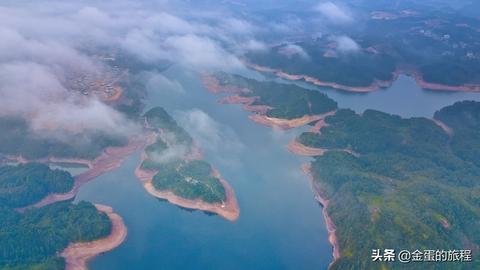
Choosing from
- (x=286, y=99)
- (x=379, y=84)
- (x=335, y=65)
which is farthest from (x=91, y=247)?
(x=335, y=65)

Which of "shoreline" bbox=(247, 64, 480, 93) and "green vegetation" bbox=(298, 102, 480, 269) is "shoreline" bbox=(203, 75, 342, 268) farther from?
"shoreline" bbox=(247, 64, 480, 93)

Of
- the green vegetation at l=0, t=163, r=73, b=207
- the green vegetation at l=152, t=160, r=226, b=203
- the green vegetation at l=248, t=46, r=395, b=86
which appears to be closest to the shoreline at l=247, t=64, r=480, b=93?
the green vegetation at l=248, t=46, r=395, b=86

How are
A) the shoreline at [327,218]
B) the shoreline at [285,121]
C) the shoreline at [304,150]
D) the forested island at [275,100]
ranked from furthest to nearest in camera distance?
the forested island at [275,100] < the shoreline at [285,121] < the shoreline at [304,150] < the shoreline at [327,218]

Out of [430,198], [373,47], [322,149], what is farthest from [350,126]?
[373,47]

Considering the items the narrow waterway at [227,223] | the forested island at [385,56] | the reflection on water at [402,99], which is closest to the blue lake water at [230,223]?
the narrow waterway at [227,223]

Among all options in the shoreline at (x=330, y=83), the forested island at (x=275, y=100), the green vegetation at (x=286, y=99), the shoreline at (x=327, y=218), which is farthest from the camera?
the shoreline at (x=330, y=83)

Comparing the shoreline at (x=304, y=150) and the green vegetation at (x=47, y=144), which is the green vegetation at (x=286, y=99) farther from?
the green vegetation at (x=47, y=144)

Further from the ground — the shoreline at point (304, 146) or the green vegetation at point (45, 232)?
the green vegetation at point (45, 232)
